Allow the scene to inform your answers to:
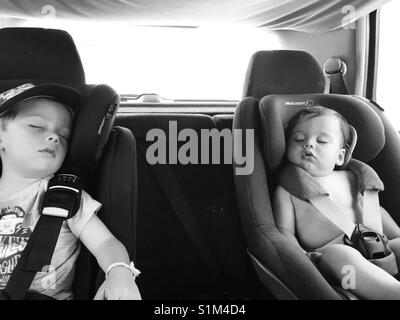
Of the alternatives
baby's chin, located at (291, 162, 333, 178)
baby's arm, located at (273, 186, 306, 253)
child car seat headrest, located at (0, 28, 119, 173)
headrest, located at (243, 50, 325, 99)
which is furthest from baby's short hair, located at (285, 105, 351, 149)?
child car seat headrest, located at (0, 28, 119, 173)

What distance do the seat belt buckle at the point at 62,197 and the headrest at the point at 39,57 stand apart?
15.4 inches

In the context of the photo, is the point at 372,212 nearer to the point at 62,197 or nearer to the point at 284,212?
the point at 284,212

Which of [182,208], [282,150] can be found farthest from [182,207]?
[282,150]

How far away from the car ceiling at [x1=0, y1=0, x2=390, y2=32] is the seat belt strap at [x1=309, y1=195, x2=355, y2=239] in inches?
52.6

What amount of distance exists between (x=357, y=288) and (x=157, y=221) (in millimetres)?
1056

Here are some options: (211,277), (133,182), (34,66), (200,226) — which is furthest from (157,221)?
(34,66)

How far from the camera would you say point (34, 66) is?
1.64 meters

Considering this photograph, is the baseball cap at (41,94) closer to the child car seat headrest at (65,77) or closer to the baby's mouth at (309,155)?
the child car seat headrest at (65,77)

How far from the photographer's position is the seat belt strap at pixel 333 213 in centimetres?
161

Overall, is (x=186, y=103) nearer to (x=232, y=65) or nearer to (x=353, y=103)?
(x=232, y=65)

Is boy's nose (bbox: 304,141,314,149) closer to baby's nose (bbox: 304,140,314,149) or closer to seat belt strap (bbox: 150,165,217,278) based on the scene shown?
baby's nose (bbox: 304,140,314,149)

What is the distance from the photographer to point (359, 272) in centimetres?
135

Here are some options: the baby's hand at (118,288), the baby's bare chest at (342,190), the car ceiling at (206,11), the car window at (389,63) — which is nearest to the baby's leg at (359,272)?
the baby's bare chest at (342,190)

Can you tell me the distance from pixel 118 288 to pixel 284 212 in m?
0.75
